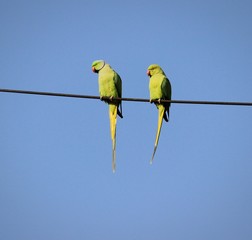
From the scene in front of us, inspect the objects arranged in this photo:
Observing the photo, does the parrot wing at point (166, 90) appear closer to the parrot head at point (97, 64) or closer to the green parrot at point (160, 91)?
the green parrot at point (160, 91)

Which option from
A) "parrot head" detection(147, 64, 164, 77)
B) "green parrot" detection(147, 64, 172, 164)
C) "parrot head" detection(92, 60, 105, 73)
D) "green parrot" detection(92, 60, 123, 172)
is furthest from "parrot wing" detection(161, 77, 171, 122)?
"parrot head" detection(92, 60, 105, 73)

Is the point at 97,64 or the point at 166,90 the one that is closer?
the point at 166,90

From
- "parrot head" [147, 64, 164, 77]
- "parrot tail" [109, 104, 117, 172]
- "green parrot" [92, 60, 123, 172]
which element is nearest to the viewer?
"parrot tail" [109, 104, 117, 172]

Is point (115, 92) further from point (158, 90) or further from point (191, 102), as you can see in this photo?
point (191, 102)

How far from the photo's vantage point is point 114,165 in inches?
250

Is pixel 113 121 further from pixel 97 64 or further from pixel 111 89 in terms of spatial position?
pixel 97 64

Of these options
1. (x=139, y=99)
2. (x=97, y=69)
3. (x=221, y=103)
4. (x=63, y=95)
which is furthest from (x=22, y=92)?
(x=97, y=69)

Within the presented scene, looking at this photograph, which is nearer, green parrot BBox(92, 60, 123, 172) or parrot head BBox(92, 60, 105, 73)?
green parrot BBox(92, 60, 123, 172)

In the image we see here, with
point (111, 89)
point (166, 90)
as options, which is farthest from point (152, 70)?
point (111, 89)

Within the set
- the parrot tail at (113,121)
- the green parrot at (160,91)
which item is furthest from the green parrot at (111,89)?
the green parrot at (160,91)

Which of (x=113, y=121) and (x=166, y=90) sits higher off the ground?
(x=166, y=90)

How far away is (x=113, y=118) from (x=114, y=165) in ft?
3.19

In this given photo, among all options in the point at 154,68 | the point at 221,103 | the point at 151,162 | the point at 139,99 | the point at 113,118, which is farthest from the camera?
the point at 154,68

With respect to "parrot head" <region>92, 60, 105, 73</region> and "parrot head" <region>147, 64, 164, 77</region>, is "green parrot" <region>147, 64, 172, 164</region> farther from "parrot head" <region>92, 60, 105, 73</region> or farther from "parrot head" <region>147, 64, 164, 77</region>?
"parrot head" <region>92, 60, 105, 73</region>
